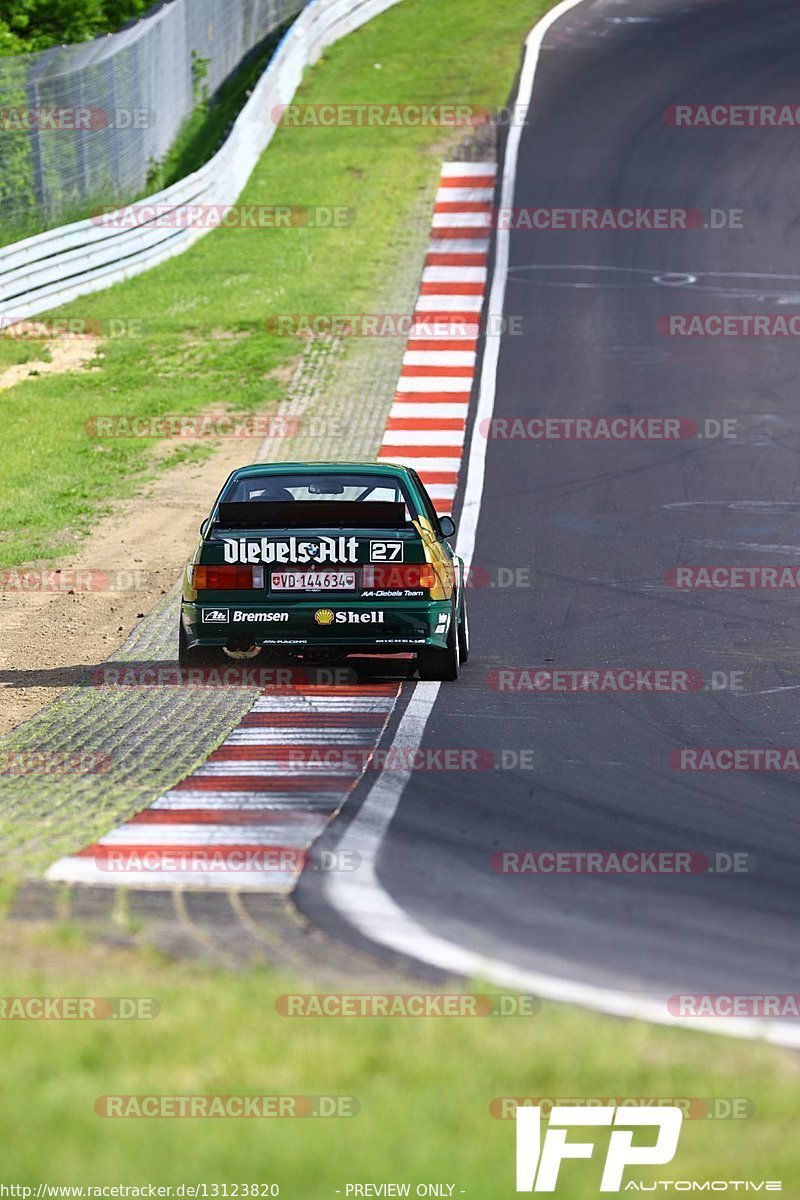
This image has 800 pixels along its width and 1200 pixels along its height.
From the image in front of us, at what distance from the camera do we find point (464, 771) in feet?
30.8

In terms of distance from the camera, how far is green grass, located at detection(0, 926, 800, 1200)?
168 inches

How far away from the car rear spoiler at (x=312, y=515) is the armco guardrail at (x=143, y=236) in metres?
13.3

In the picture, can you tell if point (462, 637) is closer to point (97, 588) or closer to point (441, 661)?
point (441, 661)

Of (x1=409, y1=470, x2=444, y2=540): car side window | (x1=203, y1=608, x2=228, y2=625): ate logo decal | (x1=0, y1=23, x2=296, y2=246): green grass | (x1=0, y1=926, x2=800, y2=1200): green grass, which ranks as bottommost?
(x1=0, y1=23, x2=296, y2=246): green grass

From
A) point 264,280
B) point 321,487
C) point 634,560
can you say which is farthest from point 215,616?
point 264,280

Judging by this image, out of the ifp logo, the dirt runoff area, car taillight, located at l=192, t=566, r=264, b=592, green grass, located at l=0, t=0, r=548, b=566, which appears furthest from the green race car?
the ifp logo

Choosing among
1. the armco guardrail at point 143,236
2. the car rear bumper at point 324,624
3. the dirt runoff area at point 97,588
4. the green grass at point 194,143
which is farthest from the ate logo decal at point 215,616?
the green grass at point 194,143

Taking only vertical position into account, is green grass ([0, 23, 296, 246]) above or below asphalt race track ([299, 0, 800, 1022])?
below

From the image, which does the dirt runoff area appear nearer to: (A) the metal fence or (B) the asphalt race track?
(B) the asphalt race track

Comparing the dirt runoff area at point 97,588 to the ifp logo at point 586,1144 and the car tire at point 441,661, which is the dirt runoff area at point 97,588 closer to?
the car tire at point 441,661

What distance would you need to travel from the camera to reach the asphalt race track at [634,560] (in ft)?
23.2

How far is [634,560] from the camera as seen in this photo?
1580cm

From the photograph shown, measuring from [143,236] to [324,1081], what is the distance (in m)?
24.3

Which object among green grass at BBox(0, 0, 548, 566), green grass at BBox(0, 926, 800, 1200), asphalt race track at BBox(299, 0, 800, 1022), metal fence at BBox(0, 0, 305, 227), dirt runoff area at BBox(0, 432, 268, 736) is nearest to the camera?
green grass at BBox(0, 926, 800, 1200)
